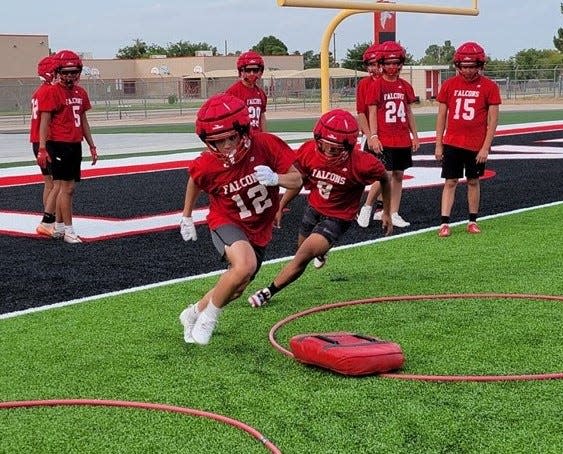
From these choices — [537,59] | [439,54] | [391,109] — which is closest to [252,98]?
[391,109]

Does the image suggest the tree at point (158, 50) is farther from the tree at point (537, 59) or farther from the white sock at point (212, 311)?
the white sock at point (212, 311)

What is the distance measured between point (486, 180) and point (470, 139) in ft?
15.4

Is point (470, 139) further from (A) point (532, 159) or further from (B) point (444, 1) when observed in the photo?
(A) point (532, 159)

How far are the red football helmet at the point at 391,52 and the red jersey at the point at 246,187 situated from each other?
4.08 meters

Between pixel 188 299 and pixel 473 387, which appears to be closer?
pixel 473 387

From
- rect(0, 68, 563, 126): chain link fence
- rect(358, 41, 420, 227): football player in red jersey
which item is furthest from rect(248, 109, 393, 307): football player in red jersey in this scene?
rect(0, 68, 563, 126): chain link fence

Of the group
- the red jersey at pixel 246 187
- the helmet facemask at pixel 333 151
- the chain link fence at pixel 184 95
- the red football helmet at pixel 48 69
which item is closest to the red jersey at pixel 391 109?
the red football helmet at pixel 48 69

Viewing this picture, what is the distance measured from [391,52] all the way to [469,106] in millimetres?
983

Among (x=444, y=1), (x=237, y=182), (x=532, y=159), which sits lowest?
(x=532, y=159)

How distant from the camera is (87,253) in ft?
29.8

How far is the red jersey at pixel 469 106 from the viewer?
9523 mm

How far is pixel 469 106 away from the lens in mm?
9547

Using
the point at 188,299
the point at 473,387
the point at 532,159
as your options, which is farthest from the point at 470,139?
the point at 532,159

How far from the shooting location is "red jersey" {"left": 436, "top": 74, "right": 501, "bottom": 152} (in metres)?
9.52
